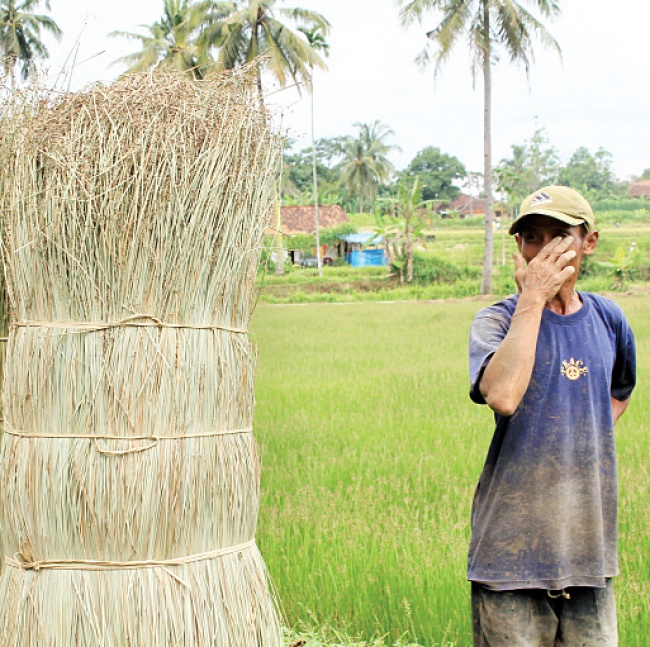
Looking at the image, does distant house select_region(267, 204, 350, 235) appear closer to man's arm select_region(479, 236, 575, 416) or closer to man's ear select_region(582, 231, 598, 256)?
man's ear select_region(582, 231, 598, 256)

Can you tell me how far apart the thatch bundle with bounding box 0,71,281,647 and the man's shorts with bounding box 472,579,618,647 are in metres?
0.67

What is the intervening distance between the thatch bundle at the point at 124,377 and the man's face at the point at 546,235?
0.71m

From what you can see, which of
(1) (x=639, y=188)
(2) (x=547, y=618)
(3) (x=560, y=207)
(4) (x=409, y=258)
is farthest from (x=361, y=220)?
(2) (x=547, y=618)

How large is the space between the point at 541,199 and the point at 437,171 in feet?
196

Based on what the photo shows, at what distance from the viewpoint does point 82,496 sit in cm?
217

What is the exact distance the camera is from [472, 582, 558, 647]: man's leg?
6.40ft

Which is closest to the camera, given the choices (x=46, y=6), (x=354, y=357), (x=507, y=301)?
(x=507, y=301)

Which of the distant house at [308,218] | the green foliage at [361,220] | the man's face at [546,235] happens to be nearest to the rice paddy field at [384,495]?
the man's face at [546,235]

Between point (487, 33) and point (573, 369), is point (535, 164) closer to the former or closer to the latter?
point (487, 33)

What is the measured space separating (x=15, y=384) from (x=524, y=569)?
1.28 m

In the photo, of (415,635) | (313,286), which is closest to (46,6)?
(313,286)

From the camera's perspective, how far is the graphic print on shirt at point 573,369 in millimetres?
1981

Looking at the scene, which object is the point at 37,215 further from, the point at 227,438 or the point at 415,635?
the point at 415,635

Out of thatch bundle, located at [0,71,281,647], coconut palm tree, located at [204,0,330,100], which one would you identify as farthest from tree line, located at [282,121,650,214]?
thatch bundle, located at [0,71,281,647]
